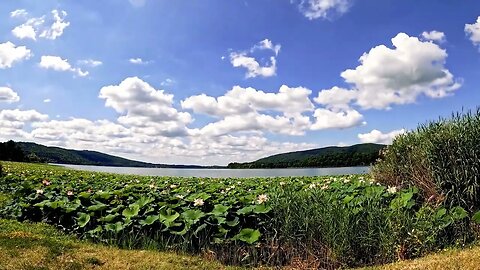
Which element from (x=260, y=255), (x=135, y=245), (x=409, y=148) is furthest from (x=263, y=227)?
(x=409, y=148)

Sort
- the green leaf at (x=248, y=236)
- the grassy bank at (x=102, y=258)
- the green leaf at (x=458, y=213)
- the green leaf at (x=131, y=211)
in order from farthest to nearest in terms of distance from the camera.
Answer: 1. the green leaf at (x=131, y=211)
2. the green leaf at (x=458, y=213)
3. the green leaf at (x=248, y=236)
4. the grassy bank at (x=102, y=258)

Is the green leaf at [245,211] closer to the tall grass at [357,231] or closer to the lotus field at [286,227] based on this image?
the lotus field at [286,227]

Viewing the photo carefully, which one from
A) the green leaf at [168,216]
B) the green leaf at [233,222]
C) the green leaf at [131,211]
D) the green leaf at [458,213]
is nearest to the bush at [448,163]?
the green leaf at [458,213]

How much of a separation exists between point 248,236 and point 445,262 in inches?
110

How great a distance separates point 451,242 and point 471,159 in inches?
65.5

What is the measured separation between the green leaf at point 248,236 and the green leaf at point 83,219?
9.03 ft

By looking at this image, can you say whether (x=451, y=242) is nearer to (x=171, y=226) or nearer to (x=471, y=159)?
(x=471, y=159)

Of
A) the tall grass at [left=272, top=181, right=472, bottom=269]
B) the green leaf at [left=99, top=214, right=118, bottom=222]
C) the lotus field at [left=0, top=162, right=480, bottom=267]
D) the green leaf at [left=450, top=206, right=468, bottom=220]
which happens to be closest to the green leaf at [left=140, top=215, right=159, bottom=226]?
the lotus field at [left=0, top=162, right=480, bottom=267]

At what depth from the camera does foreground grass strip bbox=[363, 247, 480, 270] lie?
5349 millimetres

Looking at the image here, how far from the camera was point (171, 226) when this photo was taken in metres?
6.58

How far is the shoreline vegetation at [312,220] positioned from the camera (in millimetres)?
6203

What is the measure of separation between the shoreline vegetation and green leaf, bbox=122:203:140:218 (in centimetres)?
2

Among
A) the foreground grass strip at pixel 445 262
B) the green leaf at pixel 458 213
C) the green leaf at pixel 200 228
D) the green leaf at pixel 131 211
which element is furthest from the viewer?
the green leaf at pixel 131 211

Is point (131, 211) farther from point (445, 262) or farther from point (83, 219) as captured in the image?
point (445, 262)
